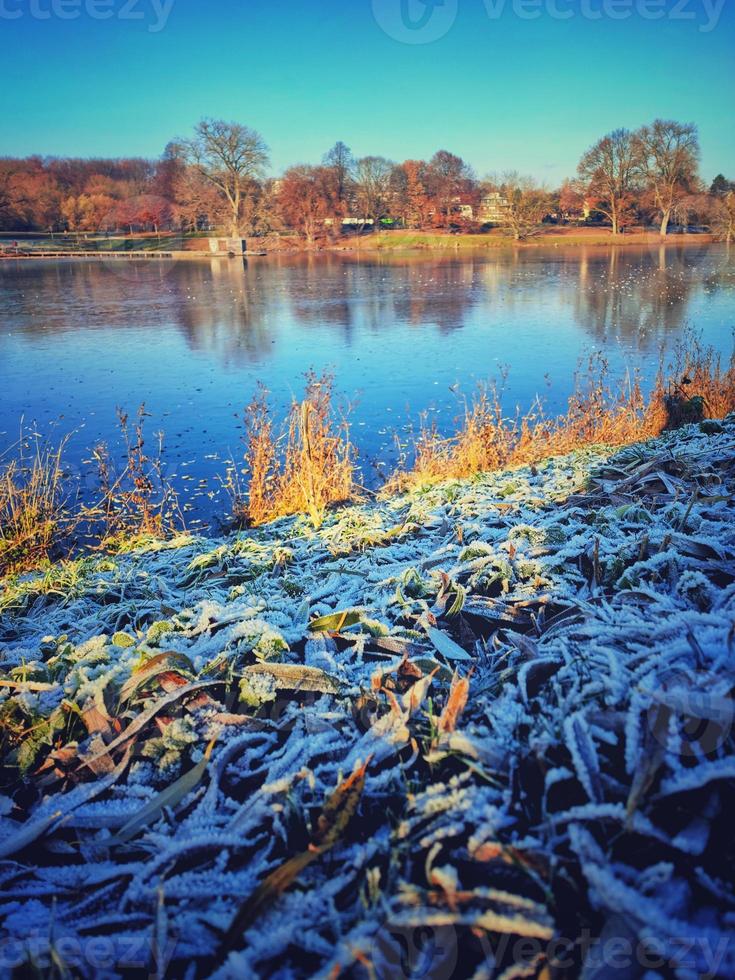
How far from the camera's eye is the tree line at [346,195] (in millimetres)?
61312

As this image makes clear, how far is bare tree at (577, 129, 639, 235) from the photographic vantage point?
61.1 m

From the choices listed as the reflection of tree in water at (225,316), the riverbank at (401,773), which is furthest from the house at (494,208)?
the riverbank at (401,773)

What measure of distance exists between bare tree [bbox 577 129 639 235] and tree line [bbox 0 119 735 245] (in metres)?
0.11

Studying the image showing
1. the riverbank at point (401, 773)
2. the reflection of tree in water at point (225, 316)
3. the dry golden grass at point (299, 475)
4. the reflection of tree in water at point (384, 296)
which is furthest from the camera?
the reflection of tree in water at point (384, 296)

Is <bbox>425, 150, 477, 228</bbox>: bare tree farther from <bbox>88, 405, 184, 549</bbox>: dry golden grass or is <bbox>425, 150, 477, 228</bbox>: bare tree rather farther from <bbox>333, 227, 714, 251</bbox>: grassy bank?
<bbox>88, 405, 184, 549</bbox>: dry golden grass

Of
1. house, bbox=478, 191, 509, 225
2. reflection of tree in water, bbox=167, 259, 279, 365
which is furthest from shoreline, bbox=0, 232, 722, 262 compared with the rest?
reflection of tree in water, bbox=167, 259, 279, 365

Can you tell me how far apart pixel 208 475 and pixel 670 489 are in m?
5.82

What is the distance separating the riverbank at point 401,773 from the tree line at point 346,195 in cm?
6405

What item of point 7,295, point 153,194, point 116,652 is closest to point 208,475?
point 116,652

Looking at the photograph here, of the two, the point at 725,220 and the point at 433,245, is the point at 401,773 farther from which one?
the point at 433,245

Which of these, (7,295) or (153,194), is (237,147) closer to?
(153,194)

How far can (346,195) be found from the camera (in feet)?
257

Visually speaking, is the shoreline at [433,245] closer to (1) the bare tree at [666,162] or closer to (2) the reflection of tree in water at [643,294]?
(1) the bare tree at [666,162]

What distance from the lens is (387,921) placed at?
94 cm
